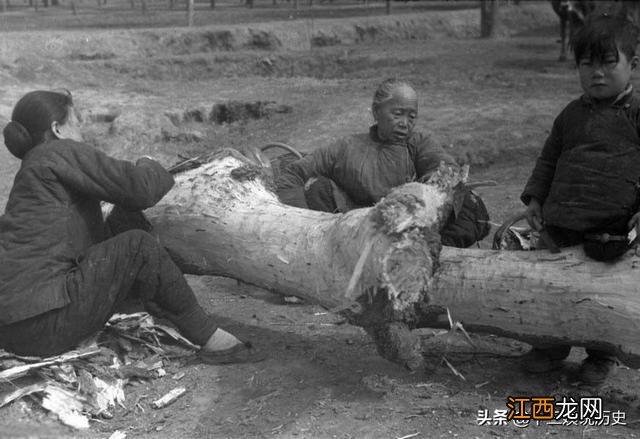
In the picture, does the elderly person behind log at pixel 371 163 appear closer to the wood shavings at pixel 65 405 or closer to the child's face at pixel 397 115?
Result: the child's face at pixel 397 115

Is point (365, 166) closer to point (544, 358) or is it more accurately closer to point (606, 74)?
point (544, 358)

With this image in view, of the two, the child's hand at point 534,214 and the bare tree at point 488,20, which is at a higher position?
the bare tree at point 488,20

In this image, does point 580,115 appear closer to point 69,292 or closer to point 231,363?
point 231,363

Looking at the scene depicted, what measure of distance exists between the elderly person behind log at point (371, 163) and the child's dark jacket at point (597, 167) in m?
1.08

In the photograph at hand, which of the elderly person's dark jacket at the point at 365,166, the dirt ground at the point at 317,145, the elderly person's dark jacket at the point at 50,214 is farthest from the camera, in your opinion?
the elderly person's dark jacket at the point at 365,166

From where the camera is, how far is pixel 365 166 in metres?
4.26

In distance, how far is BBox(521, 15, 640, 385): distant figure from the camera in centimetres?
286

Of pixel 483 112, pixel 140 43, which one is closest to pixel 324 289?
pixel 483 112

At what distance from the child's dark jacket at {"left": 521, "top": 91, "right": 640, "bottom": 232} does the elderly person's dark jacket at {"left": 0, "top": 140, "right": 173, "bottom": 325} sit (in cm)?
165

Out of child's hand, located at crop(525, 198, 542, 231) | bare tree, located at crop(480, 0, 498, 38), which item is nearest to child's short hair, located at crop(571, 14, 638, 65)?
child's hand, located at crop(525, 198, 542, 231)

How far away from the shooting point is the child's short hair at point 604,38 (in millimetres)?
2844

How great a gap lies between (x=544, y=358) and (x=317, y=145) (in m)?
4.38

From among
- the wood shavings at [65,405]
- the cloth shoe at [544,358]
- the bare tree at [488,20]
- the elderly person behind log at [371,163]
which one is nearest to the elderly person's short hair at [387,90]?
the elderly person behind log at [371,163]

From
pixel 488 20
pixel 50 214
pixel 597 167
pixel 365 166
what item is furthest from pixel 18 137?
pixel 488 20
